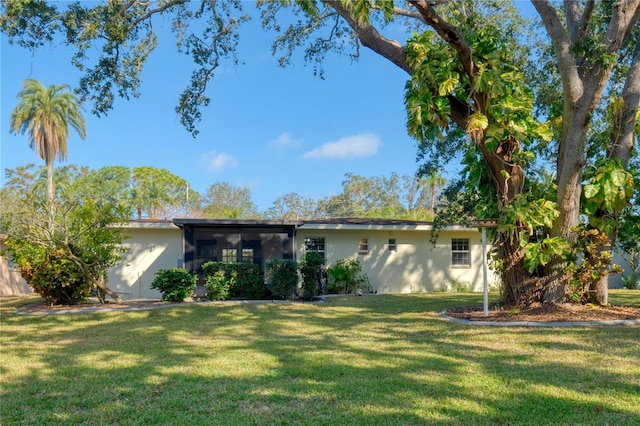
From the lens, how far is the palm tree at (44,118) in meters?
26.3

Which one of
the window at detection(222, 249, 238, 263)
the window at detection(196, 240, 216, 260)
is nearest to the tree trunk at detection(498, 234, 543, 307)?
the window at detection(222, 249, 238, 263)

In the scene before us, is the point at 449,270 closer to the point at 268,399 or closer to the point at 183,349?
the point at 183,349

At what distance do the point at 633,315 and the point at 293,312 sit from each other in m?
6.69

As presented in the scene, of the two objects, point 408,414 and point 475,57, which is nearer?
point 408,414

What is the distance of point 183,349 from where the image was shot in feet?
21.3

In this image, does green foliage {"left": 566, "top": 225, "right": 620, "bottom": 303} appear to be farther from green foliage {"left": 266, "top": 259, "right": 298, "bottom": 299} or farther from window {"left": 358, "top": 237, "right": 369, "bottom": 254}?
window {"left": 358, "top": 237, "right": 369, "bottom": 254}

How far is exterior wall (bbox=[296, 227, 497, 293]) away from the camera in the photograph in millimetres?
16438

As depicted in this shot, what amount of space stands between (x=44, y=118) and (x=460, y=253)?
77.8ft

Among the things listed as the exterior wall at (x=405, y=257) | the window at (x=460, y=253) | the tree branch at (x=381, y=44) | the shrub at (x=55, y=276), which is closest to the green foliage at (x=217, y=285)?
the shrub at (x=55, y=276)

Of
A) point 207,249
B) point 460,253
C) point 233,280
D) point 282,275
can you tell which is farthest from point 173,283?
point 460,253

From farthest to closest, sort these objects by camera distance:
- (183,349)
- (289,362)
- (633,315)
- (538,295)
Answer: (538,295), (633,315), (183,349), (289,362)

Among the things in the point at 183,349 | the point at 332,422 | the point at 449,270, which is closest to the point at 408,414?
the point at 332,422

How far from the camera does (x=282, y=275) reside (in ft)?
42.0

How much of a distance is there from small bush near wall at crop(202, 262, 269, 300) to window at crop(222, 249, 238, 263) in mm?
1713
